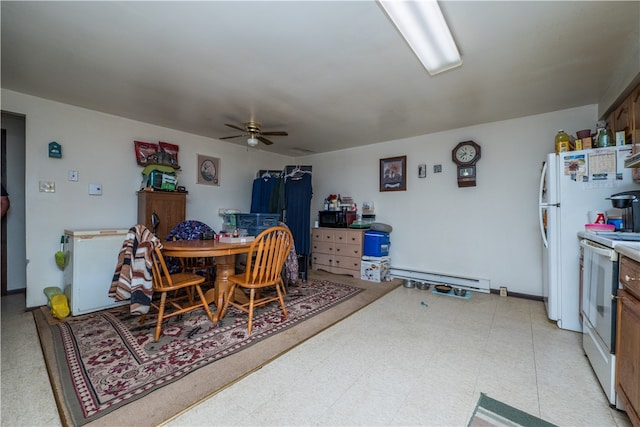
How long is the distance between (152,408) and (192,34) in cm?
234

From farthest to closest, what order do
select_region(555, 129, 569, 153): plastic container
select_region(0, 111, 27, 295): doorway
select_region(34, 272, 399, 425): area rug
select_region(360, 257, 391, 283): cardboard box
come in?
select_region(360, 257, 391, 283): cardboard box < select_region(0, 111, 27, 295): doorway < select_region(555, 129, 569, 153): plastic container < select_region(34, 272, 399, 425): area rug

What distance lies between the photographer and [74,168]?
10.1 ft

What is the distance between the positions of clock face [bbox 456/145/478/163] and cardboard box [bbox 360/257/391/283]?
6.06 ft

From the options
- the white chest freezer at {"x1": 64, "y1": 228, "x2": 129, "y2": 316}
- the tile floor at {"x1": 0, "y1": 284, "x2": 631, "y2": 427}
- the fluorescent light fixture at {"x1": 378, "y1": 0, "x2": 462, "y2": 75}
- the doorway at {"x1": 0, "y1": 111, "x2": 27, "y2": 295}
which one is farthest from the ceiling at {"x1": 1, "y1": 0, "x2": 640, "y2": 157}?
the tile floor at {"x1": 0, "y1": 284, "x2": 631, "y2": 427}

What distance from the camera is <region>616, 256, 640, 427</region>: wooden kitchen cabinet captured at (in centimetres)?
119

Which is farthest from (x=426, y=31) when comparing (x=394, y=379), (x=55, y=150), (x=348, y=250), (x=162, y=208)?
(x=55, y=150)

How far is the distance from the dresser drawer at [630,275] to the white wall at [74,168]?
459cm

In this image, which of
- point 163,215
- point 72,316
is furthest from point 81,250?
point 163,215

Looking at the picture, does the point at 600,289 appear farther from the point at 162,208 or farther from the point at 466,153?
the point at 162,208

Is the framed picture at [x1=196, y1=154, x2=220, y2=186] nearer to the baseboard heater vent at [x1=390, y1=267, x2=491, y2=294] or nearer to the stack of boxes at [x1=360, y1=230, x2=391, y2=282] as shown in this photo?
the stack of boxes at [x1=360, y1=230, x2=391, y2=282]

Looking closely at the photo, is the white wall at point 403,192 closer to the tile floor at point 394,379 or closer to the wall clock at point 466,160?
the wall clock at point 466,160

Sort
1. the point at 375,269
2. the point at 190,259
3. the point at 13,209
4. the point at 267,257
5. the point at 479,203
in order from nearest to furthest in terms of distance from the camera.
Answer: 1. the point at 267,257
2. the point at 190,259
3. the point at 13,209
4. the point at 479,203
5. the point at 375,269

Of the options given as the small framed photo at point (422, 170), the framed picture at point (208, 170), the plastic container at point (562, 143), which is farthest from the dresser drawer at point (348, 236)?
the plastic container at point (562, 143)

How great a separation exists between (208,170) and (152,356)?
3.09m
